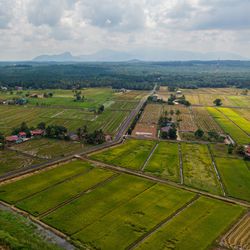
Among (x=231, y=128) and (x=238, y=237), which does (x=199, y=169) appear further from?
(x=231, y=128)

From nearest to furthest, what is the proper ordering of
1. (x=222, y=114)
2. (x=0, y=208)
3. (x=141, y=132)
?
(x=0, y=208), (x=141, y=132), (x=222, y=114)

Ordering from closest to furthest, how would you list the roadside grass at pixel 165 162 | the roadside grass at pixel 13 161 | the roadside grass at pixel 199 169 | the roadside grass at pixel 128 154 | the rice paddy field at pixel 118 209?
1. the rice paddy field at pixel 118 209
2. the roadside grass at pixel 199 169
3. the roadside grass at pixel 165 162
4. the roadside grass at pixel 13 161
5. the roadside grass at pixel 128 154

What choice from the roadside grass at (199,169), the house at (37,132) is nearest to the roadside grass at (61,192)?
the roadside grass at (199,169)

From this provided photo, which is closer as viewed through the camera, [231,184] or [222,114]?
[231,184]

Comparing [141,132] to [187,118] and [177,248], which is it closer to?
[187,118]

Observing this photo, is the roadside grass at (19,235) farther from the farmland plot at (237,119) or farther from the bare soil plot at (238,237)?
the farmland plot at (237,119)

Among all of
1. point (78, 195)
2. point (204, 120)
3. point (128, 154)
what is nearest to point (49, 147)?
point (128, 154)

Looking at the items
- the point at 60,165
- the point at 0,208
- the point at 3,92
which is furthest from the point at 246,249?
the point at 3,92
